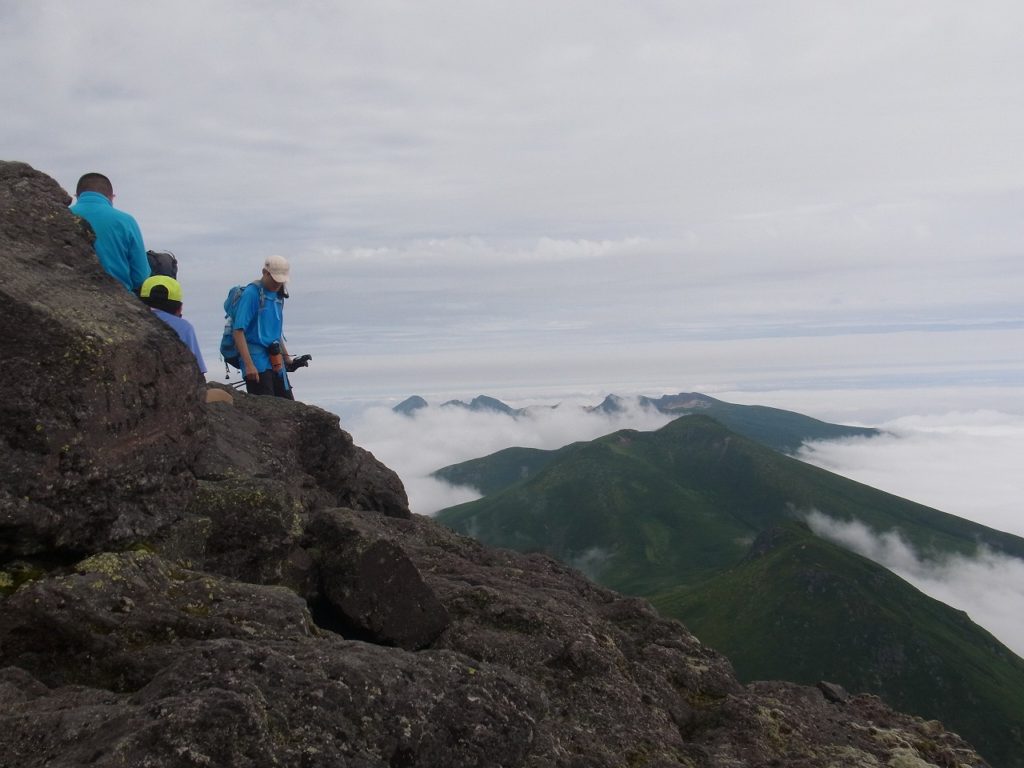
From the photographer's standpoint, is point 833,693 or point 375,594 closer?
point 375,594

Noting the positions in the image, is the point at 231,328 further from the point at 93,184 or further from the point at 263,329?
the point at 93,184

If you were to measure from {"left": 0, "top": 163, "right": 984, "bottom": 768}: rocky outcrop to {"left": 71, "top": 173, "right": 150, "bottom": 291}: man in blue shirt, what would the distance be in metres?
1.19

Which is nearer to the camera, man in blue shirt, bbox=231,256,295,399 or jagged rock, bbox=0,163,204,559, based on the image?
jagged rock, bbox=0,163,204,559

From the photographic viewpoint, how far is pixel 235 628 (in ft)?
40.9

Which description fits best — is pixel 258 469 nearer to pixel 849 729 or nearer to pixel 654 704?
pixel 654 704

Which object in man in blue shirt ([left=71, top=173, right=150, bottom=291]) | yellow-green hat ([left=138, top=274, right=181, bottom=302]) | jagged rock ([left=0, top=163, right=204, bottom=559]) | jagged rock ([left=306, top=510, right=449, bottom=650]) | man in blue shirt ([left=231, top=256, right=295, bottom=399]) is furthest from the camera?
man in blue shirt ([left=231, top=256, right=295, bottom=399])

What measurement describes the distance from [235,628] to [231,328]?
1428cm

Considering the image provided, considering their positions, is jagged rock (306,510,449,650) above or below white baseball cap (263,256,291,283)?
below

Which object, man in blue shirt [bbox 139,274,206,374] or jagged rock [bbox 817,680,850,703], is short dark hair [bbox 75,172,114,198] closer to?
man in blue shirt [bbox 139,274,206,374]

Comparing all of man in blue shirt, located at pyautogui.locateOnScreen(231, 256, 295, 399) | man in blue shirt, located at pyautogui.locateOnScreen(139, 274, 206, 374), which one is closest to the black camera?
man in blue shirt, located at pyautogui.locateOnScreen(231, 256, 295, 399)

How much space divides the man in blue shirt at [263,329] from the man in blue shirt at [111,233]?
6.15 metres

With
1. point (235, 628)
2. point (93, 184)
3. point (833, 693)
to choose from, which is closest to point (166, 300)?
point (93, 184)

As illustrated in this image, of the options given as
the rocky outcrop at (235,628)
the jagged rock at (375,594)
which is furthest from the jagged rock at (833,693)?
the jagged rock at (375,594)

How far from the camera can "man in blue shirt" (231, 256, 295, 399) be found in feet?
80.3
